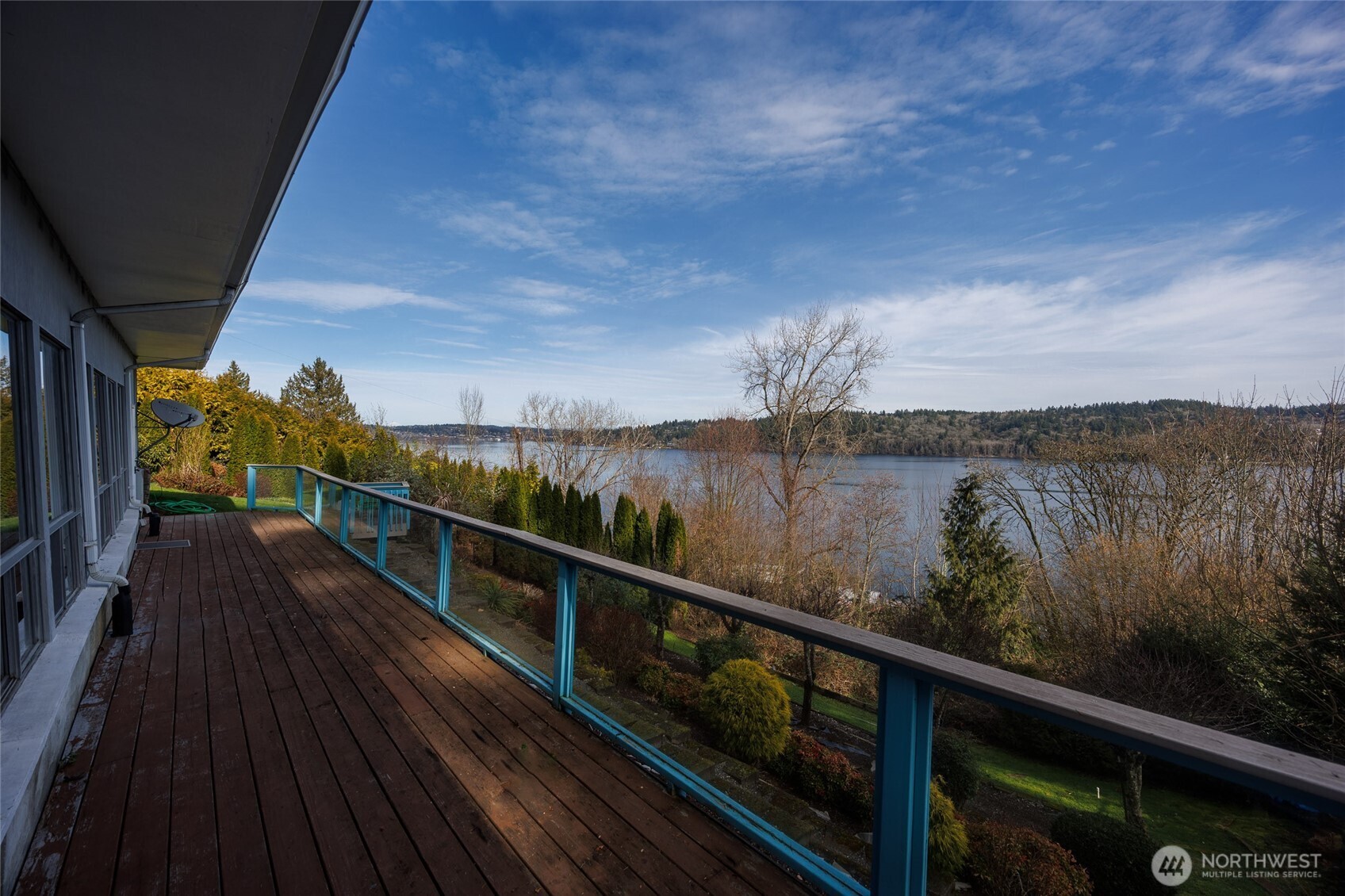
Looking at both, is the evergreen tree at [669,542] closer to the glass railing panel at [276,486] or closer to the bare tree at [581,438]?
the bare tree at [581,438]

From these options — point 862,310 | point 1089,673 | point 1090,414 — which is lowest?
point 1089,673

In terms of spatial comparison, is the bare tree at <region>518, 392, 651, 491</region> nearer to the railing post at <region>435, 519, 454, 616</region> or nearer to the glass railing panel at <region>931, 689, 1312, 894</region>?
the glass railing panel at <region>931, 689, 1312, 894</region>

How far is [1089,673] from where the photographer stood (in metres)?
A: 9.32

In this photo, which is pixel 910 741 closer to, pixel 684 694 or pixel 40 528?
pixel 684 694

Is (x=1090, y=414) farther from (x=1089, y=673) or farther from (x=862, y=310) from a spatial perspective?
(x=1089, y=673)

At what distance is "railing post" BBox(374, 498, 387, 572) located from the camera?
5148mm

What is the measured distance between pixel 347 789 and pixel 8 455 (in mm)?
2134

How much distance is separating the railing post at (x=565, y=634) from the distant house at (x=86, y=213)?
5.84 feet

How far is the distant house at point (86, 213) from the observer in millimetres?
1393

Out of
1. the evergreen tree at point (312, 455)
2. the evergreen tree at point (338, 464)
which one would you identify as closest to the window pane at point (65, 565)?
the evergreen tree at point (338, 464)

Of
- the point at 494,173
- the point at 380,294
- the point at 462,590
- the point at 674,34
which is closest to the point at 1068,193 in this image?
the point at 674,34

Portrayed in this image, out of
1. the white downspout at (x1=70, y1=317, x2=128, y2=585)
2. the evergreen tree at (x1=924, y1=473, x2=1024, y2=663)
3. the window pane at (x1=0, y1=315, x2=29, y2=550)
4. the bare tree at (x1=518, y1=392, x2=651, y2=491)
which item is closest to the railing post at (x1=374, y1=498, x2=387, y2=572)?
the white downspout at (x1=70, y1=317, x2=128, y2=585)

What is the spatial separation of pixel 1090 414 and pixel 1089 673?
11270 mm

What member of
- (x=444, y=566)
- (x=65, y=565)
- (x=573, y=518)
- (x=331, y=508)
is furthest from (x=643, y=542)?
(x=65, y=565)
